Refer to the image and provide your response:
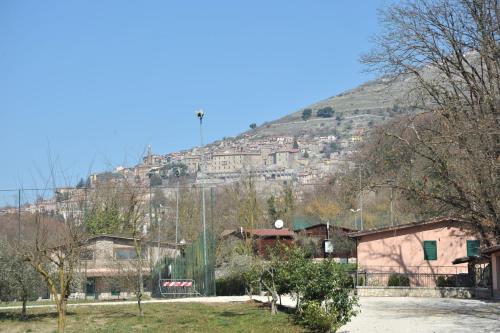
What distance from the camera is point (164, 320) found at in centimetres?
2480

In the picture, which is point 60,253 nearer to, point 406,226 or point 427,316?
point 427,316

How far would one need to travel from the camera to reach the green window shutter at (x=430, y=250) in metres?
38.2

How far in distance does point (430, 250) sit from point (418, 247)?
1.94 feet

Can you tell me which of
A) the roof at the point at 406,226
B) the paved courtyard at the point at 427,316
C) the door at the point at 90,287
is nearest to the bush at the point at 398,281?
the roof at the point at 406,226

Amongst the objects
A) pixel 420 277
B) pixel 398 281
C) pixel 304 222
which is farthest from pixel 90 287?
pixel 304 222

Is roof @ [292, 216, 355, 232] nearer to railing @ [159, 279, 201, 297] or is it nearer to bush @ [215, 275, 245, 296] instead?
bush @ [215, 275, 245, 296]

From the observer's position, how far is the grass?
71.9ft

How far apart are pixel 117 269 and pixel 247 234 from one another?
1347cm

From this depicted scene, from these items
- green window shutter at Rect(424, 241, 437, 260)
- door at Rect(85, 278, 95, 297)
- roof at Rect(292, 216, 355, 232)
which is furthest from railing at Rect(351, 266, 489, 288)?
roof at Rect(292, 216, 355, 232)


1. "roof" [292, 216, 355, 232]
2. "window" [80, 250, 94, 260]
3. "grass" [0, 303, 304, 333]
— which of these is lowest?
"grass" [0, 303, 304, 333]

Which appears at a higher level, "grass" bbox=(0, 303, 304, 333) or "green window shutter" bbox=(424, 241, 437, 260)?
"green window shutter" bbox=(424, 241, 437, 260)

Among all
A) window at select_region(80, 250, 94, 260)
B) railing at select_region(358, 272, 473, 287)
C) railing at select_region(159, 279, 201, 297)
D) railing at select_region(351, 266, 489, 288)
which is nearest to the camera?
window at select_region(80, 250, 94, 260)

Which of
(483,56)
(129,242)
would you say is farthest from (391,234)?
(129,242)

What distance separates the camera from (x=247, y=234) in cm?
5338
